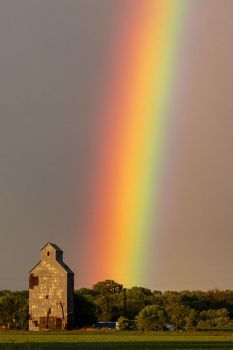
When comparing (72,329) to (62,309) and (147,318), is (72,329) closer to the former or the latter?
(62,309)

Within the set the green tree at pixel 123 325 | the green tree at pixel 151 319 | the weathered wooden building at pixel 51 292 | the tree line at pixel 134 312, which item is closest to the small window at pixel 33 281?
the weathered wooden building at pixel 51 292

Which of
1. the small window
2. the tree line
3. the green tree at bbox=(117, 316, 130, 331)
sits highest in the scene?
the small window

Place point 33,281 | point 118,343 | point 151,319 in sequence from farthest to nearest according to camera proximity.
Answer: point 33,281 → point 151,319 → point 118,343

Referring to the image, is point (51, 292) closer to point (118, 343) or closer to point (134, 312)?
point (134, 312)

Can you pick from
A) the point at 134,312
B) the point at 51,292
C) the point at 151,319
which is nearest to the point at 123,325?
the point at 151,319

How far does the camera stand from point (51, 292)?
103m

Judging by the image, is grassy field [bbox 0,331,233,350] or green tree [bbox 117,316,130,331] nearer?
grassy field [bbox 0,331,233,350]

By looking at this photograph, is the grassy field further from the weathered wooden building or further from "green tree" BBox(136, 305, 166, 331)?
the weathered wooden building

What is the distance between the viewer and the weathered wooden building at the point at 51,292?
335 feet

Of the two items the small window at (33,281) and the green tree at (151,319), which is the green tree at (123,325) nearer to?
the green tree at (151,319)

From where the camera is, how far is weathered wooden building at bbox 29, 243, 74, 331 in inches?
4026

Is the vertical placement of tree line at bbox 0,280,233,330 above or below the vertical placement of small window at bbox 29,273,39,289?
below

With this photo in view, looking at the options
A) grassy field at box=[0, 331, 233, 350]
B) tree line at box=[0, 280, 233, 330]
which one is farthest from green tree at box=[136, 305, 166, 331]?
grassy field at box=[0, 331, 233, 350]

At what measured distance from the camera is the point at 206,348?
48.9 m
